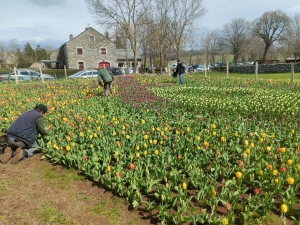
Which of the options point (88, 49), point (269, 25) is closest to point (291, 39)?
point (269, 25)

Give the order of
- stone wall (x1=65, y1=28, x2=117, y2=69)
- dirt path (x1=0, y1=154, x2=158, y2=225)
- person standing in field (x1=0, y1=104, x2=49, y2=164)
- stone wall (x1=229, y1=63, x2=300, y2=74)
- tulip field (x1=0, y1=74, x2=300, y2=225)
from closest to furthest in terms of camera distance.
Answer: tulip field (x1=0, y1=74, x2=300, y2=225)
dirt path (x1=0, y1=154, x2=158, y2=225)
person standing in field (x1=0, y1=104, x2=49, y2=164)
stone wall (x1=229, y1=63, x2=300, y2=74)
stone wall (x1=65, y1=28, x2=117, y2=69)

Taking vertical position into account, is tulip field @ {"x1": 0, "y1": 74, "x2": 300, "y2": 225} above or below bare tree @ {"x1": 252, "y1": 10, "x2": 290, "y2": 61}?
below

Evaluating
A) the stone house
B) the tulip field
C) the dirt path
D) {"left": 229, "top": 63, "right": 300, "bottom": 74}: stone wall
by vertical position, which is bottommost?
the dirt path

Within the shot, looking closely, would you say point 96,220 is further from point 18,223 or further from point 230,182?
point 230,182

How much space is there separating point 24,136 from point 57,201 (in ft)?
7.57

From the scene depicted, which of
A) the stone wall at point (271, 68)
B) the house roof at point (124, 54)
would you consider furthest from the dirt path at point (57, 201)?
the house roof at point (124, 54)

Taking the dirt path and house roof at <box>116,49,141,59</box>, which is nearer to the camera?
the dirt path

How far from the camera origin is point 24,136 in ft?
17.1

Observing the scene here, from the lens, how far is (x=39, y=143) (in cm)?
538

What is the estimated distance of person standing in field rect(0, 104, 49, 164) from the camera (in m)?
5.14

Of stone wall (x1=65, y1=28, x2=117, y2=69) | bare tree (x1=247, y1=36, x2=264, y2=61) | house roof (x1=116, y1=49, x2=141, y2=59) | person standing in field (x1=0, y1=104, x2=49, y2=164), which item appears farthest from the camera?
bare tree (x1=247, y1=36, x2=264, y2=61)

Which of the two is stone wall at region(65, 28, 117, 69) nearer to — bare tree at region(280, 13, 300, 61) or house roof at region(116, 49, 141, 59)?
house roof at region(116, 49, 141, 59)

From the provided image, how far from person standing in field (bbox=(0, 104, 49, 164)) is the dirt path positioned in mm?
546

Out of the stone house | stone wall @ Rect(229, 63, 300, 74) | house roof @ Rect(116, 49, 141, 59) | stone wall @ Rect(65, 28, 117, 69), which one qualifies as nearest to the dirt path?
stone wall @ Rect(229, 63, 300, 74)
